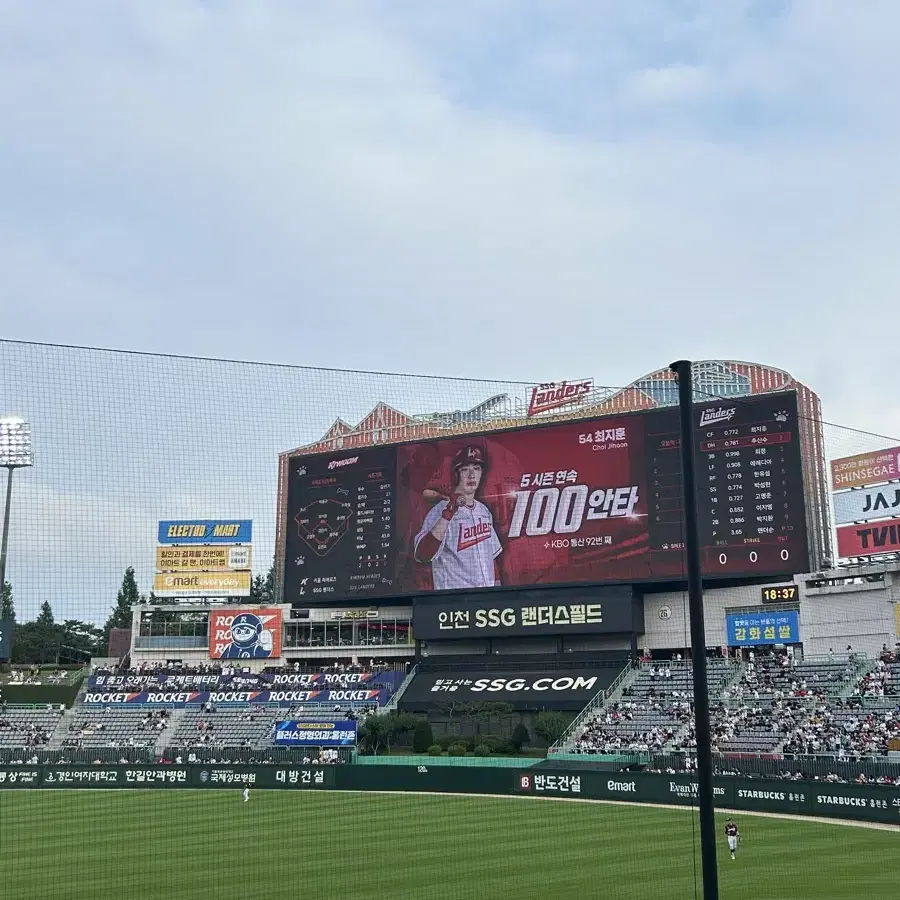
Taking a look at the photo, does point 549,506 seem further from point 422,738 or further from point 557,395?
point 422,738

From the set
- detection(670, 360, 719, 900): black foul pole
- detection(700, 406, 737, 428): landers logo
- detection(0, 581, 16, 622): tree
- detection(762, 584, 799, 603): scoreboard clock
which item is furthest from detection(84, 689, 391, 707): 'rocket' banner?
detection(670, 360, 719, 900): black foul pole

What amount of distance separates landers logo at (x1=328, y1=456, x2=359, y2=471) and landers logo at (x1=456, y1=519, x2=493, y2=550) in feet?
23.5

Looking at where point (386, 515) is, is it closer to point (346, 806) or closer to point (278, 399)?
point (346, 806)

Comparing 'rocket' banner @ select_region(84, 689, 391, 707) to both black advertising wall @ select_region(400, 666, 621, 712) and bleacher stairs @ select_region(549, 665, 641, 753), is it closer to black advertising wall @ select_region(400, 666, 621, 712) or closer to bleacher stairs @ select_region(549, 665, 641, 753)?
black advertising wall @ select_region(400, 666, 621, 712)

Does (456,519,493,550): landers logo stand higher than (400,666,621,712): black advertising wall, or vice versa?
(456,519,493,550): landers logo

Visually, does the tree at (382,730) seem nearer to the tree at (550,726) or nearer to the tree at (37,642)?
the tree at (550,726)

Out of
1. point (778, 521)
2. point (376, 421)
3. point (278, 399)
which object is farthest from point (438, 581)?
point (278, 399)

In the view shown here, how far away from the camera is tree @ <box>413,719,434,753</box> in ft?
164

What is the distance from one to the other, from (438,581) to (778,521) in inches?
696

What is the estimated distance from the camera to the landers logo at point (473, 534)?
5459 cm

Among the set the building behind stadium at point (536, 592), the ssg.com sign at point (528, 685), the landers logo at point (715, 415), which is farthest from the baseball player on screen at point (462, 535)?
the landers logo at point (715, 415)

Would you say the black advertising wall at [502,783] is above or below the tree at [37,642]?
below

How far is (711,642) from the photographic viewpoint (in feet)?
170

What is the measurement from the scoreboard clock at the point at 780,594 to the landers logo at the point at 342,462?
873 inches
